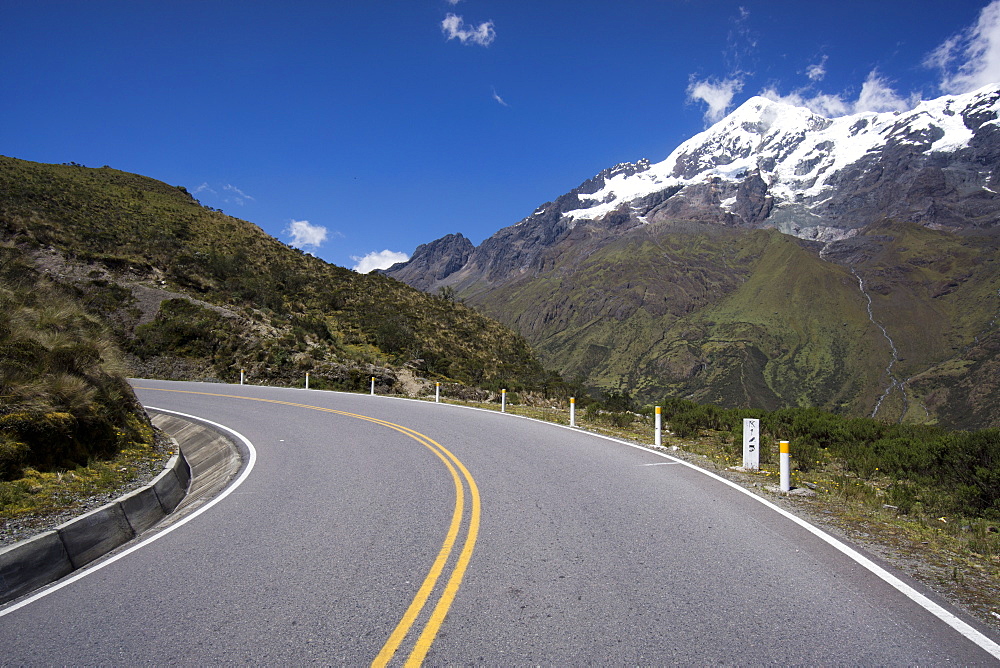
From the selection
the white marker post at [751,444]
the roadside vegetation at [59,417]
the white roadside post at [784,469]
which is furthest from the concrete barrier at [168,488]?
the white marker post at [751,444]

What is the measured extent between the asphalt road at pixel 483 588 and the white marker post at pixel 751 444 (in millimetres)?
2109

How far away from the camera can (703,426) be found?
49.3ft

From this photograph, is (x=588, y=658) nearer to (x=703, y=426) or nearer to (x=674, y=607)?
(x=674, y=607)

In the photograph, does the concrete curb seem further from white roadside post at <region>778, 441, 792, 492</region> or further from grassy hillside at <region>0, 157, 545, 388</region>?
grassy hillside at <region>0, 157, 545, 388</region>

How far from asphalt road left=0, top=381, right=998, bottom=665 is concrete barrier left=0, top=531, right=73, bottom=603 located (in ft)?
1.46

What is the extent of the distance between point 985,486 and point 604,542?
6.05 meters

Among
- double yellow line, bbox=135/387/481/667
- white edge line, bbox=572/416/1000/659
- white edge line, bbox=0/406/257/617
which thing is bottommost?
white edge line, bbox=0/406/257/617

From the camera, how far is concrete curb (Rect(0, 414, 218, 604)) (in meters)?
4.34

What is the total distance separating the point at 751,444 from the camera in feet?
30.0

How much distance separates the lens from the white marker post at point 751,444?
906cm

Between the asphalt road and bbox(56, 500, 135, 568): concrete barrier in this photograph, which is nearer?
the asphalt road

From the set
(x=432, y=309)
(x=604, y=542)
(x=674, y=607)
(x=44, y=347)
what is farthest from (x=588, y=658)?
(x=432, y=309)

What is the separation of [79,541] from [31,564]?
0.57 meters

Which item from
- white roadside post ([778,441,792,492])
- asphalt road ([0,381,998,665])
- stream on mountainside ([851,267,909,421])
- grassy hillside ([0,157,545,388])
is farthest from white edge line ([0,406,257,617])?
stream on mountainside ([851,267,909,421])
